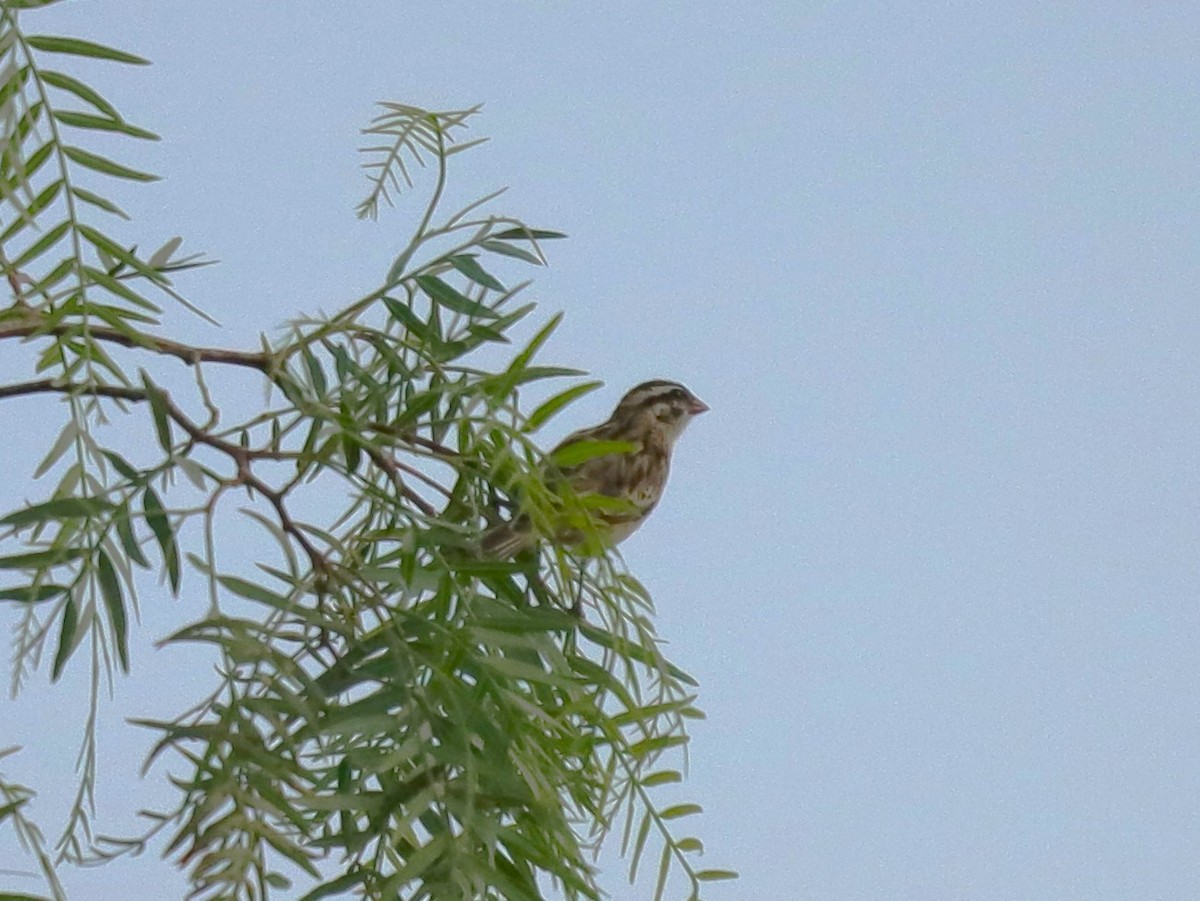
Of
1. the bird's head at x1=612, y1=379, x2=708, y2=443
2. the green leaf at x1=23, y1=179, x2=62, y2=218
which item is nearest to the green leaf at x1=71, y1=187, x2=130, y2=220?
the green leaf at x1=23, y1=179, x2=62, y2=218

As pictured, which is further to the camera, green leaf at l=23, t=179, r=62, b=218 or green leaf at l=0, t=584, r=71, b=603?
green leaf at l=23, t=179, r=62, b=218

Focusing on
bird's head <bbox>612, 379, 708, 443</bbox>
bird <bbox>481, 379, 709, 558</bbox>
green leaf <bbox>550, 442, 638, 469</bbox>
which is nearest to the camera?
green leaf <bbox>550, 442, 638, 469</bbox>

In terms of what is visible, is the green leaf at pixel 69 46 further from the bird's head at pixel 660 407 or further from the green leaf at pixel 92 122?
the bird's head at pixel 660 407

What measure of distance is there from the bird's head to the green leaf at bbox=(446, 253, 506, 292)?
982 millimetres

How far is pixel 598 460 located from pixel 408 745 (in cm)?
101

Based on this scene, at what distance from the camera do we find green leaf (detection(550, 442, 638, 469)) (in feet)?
3.68

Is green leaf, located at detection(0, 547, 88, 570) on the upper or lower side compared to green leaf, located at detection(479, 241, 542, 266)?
lower

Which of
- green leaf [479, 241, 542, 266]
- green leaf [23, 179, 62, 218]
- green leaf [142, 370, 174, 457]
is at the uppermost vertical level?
green leaf [479, 241, 542, 266]

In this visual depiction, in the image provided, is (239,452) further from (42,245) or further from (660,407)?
(660,407)

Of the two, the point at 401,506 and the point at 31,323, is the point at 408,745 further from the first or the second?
the point at 31,323

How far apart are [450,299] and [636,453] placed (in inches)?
28.5

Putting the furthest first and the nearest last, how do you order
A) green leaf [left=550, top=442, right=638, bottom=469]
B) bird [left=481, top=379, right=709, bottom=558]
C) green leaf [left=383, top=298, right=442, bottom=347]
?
bird [left=481, top=379, right=709, bottom=558], green leaf [left=383, top=298, right=442, bottom=347], green leaf [left=550, top=442, right=638, bottom=469]

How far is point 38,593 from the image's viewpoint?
42.6 inches

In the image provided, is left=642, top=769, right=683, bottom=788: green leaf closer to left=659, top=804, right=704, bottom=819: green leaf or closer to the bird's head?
left=659, top=804, right=704, bottom=819: green leaf
